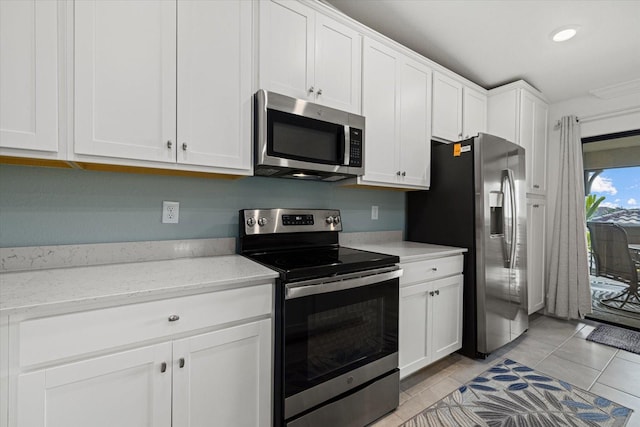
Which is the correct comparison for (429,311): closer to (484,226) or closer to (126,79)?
(484,226)

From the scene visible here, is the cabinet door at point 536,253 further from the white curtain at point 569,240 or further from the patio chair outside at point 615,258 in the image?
the patio chair outside at point 615,258

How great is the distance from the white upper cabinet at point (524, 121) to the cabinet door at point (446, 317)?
167 centimetres

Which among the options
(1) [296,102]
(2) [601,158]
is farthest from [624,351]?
(1) [296,102]

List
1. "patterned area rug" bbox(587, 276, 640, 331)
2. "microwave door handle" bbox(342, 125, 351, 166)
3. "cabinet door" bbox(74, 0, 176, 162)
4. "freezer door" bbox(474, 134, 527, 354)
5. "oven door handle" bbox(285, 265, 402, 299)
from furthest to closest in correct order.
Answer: "patterned area rug" bbox(587, 276, 640, 331) < "freezer door" bbox(474, 134, 527, 354) < "microwave door handle" bbox(342, 125, 351, 166) < "oven door handle" bbox(285, 265, 402, 299) < "cabinet door" bbox(74, 0, 176, 162)

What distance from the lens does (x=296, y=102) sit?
1701 millimetres

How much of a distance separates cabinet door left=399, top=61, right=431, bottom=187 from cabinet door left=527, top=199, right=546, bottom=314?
1528 millimetres

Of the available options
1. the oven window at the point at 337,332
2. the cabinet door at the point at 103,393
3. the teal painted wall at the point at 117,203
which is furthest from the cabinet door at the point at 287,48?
the cabinet door at the point at 103,393

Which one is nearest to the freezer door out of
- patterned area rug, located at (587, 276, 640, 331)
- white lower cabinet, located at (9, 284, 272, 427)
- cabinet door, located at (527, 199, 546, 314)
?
cabinet door, located at (527, 199, 546, 314)

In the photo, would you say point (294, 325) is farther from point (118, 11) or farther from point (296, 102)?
point (118, 11)

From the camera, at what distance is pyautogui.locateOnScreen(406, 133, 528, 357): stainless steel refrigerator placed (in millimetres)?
2295

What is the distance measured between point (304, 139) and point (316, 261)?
0.73m

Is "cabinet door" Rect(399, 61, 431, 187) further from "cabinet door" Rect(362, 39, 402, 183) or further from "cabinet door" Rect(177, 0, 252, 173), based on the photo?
"cabinet door" Rect(177, 0, 252, 173)

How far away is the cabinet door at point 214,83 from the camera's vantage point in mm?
1425

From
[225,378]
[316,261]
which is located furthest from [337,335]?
[225,378]
